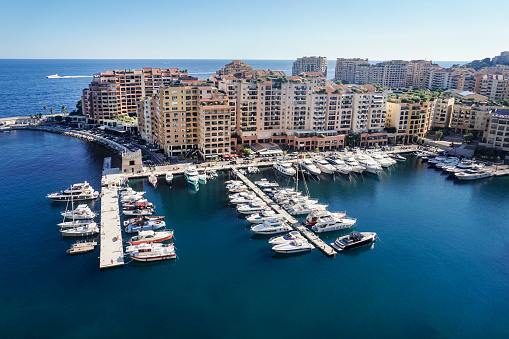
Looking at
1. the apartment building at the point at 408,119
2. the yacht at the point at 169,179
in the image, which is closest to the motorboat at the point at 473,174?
the apartment building at the point at 408,119

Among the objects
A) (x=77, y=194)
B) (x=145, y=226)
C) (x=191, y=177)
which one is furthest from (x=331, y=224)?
(x=77, y=194)

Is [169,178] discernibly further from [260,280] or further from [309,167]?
[260,280]

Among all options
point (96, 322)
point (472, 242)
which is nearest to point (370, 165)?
point (472, 242)

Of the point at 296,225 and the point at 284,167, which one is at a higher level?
the point at 284,167

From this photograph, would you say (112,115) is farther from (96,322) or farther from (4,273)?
(96,322)

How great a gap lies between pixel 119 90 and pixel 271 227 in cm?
11231

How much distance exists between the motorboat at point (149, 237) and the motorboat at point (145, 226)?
99.8 inches

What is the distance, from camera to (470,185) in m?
95.5

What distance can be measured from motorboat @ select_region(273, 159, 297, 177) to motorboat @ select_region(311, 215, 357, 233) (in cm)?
2937

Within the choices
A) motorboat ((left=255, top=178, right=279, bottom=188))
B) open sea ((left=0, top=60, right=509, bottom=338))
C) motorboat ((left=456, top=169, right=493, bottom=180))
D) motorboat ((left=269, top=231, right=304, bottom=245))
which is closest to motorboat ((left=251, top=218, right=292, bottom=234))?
open sea ((left=0, top=60, right=509, bottom=338))

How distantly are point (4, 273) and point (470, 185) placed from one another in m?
99.9

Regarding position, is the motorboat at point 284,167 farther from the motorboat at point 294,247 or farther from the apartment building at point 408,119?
the apartment building at point 408,119

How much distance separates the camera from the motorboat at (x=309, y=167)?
326 ft

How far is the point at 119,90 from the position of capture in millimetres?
153625
